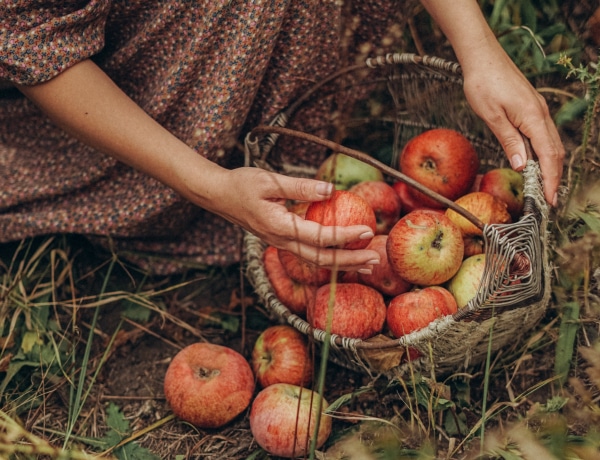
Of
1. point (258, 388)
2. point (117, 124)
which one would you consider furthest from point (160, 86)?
point (258, 388)

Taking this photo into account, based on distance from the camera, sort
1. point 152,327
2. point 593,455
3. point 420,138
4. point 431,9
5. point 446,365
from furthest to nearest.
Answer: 1. point 152,327
2. point 420,138
3. point 431,9
4. point 446,365
5. point 593,455

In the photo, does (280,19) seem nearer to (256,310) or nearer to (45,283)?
(256,310)

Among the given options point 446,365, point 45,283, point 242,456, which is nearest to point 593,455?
point 446,365

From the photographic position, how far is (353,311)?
141 centimetres

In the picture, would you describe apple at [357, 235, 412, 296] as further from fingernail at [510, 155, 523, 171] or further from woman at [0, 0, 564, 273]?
fingernail at [510, 155, 523, 171]

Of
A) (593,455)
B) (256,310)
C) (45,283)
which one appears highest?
(593,455)

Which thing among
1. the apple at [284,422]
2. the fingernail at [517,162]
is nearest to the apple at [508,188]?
the fingernail at [517,162]

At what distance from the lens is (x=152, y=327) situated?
180cm

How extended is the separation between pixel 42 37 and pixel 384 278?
39.2 inches

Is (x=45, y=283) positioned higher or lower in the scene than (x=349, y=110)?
lower

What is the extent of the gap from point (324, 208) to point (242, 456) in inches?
25.8

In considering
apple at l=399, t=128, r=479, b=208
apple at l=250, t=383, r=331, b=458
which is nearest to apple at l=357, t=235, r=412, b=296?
apple at l=399, t=128, r=479, b=208

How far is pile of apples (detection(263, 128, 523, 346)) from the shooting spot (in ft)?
4.50

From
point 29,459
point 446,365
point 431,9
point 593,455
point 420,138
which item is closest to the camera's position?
point 593,455
